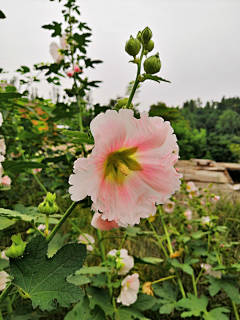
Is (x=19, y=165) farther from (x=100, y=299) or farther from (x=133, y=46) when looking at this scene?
(x=100, y=299)

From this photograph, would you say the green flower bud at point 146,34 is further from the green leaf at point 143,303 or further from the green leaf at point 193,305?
the green leaf at point 193,305

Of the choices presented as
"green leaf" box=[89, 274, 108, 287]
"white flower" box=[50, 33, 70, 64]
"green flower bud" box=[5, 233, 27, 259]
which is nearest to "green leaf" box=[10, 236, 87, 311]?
"green flower bud" box=[5, 233, 27, 259]

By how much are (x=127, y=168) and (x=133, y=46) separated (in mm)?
231

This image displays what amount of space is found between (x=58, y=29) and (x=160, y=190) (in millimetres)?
1267

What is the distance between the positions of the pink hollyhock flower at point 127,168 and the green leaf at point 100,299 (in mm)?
657

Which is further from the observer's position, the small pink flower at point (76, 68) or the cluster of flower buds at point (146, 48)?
the small pink flower at point (76, 68)

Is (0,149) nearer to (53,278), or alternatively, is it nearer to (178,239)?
(53,278)

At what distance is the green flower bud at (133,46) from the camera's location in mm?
427

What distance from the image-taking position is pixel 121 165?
1.41 ft

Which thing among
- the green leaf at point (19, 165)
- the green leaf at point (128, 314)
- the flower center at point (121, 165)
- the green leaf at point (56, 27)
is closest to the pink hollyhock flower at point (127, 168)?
the flower center at point (121, 165)

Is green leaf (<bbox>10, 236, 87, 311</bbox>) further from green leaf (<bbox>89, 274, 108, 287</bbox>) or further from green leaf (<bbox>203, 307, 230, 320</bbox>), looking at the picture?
green leaf (<bbox>203, 307, 230, 320</bbox>)

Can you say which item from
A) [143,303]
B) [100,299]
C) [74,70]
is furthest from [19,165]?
[74,70]

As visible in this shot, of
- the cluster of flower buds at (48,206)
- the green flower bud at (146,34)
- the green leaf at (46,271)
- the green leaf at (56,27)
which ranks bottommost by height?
the green leaf at (46,271)

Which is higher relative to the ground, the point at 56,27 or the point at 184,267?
the point at 56,27
